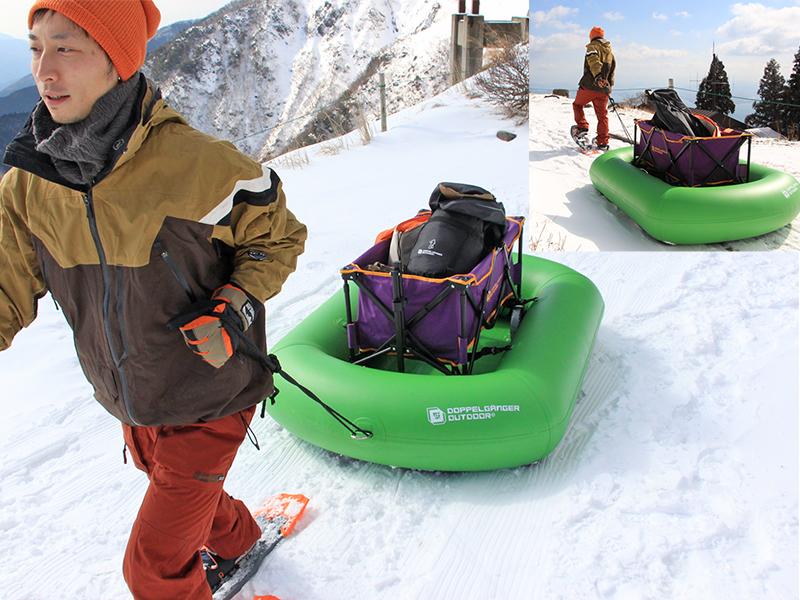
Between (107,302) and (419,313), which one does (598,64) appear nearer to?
(419,313)

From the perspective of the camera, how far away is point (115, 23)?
3.77 feet

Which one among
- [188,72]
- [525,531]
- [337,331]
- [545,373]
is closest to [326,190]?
[337,331]

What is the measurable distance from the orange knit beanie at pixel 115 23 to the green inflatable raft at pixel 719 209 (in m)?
4.12

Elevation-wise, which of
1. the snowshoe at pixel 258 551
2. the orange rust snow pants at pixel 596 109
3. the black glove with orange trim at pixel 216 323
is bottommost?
the snowshoe at pixel 258 551

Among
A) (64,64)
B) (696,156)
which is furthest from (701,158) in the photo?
(64,64)

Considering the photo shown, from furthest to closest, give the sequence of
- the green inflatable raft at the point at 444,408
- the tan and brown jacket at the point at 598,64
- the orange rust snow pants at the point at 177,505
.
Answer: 1. the tan and brown jacket at the point at 598,64
2. the green inflatable raft at the point at 444,408
3. the orange rust snow pants at the point at 177,505

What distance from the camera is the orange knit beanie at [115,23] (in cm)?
110

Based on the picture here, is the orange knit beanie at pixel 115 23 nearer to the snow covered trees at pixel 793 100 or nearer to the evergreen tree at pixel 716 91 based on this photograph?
the evergreen tree at pixel 716 91

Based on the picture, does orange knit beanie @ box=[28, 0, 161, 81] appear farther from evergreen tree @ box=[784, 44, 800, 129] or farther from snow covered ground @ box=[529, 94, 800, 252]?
evergreen tree @ box=[784, 44, 800, 129]

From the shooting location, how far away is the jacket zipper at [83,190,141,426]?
1.22m

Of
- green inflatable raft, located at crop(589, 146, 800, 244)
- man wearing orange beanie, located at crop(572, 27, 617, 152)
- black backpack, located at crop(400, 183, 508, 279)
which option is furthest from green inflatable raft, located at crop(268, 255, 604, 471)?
man wearing orange beanie, located at crop(572, 27, 617, 152)

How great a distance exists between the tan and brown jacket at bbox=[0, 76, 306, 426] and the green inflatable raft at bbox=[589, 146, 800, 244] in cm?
382

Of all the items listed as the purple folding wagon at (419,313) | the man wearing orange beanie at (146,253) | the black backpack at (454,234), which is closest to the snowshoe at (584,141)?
the black backpack at (454,234)

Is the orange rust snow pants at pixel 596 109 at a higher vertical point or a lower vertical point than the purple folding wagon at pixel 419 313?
higher
